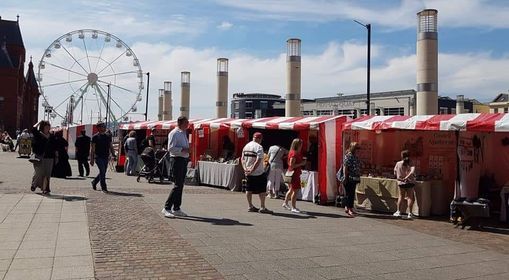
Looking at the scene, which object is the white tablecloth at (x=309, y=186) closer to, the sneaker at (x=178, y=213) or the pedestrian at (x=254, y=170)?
the pedestrian at (x=254, y=170)

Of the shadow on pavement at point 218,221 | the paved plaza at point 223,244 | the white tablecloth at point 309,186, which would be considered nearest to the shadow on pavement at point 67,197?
the paved plaza at point 223,244

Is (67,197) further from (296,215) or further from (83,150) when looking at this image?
→ (83,150)

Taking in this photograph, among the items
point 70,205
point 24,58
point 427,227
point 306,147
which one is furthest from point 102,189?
point 24,58

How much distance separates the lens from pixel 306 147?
15219 mm

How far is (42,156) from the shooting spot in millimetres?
12422

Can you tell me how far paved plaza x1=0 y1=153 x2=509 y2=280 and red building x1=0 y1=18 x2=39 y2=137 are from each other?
238 feet

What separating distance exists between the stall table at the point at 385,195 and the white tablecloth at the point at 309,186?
1135 millimetres

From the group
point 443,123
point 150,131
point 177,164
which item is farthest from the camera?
point 150,131

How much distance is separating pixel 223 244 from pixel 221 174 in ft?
29.7

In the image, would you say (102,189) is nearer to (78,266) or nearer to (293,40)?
(78,266)

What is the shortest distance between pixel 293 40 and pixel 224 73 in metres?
11.9

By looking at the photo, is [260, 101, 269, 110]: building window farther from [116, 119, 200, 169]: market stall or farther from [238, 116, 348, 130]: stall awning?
[238, 116, 348, 130]: stall awning

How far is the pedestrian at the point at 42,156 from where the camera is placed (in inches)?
489

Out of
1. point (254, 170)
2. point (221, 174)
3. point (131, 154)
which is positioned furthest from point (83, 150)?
point (254, 170)
